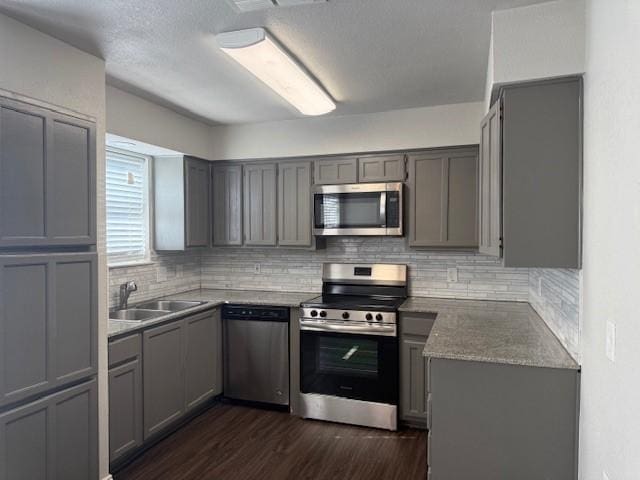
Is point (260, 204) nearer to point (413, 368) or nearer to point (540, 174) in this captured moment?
point (413, 368)

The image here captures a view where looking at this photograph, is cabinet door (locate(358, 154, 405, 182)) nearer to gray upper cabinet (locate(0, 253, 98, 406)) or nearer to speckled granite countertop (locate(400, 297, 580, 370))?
speckled granite countertop (locate(400, 297, 580, 370))

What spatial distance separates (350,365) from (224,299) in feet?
4.24

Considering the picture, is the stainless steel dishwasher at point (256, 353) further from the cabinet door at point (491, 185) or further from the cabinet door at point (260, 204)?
the cabinet door at point (491, 185)

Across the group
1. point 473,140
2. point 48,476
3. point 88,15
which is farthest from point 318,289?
point 88,15

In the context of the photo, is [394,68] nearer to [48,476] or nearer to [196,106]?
[196,106]

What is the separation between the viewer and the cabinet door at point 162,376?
9.61ft

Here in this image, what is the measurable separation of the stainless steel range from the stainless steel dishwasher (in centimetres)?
19

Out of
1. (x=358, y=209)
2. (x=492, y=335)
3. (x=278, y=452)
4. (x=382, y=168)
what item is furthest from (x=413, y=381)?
(x=382, y=168)

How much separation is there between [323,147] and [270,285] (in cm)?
152

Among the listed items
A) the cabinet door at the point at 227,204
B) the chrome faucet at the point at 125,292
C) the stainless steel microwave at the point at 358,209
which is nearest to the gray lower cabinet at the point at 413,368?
the stainless steel microwave at the point at 358,209

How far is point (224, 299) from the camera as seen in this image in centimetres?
381

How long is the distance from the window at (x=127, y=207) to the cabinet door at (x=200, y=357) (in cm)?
84

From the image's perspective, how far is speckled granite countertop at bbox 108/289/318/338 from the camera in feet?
9.71

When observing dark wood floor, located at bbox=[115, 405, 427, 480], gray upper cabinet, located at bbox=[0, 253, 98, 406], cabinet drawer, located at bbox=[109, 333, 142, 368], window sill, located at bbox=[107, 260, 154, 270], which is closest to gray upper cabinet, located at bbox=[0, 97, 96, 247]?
gray upper cabinet, located at bbox=[0, 253, 98, 406]
